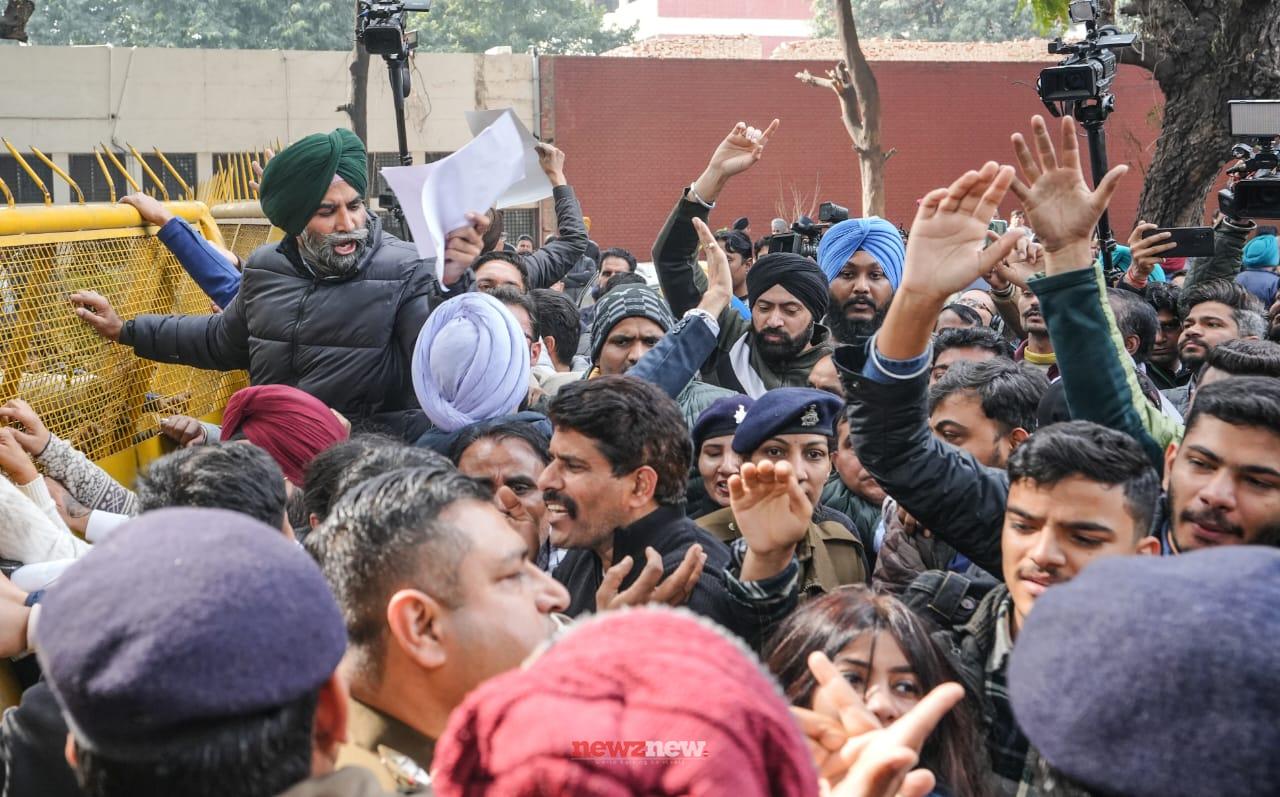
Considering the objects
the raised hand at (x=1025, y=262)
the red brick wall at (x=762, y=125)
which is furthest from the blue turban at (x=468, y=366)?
the red brick wall at (x=762, y=125)

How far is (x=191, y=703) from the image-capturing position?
48.6 inches

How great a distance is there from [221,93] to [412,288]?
1928 centimetres

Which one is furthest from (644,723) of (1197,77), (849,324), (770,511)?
(1197,77)

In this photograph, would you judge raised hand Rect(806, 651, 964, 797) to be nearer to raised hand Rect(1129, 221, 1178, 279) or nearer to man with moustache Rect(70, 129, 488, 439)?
man with moustache Rect(70, 129, 488, 439)

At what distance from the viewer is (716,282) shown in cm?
402

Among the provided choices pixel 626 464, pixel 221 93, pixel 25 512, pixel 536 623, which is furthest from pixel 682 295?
pixel 221 93

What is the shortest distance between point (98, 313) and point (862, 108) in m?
12.2

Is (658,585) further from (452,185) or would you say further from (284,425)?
(452,185)

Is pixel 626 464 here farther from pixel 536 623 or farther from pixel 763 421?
pixel 536 623

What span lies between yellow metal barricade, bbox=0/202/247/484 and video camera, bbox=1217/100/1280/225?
12.5ft

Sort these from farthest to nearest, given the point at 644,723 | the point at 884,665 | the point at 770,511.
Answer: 1. the point at 770,511
2. the point at 884,665
3. the point at 644,723

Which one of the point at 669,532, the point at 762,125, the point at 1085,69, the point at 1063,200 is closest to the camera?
the point at 1063,200

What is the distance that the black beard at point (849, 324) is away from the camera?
5027mm

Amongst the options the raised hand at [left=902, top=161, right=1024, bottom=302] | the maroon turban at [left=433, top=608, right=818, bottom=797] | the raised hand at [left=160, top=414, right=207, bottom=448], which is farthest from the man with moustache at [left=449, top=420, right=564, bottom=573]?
the maroon turban at [left=433, top=608, right=818, bottom=797]
